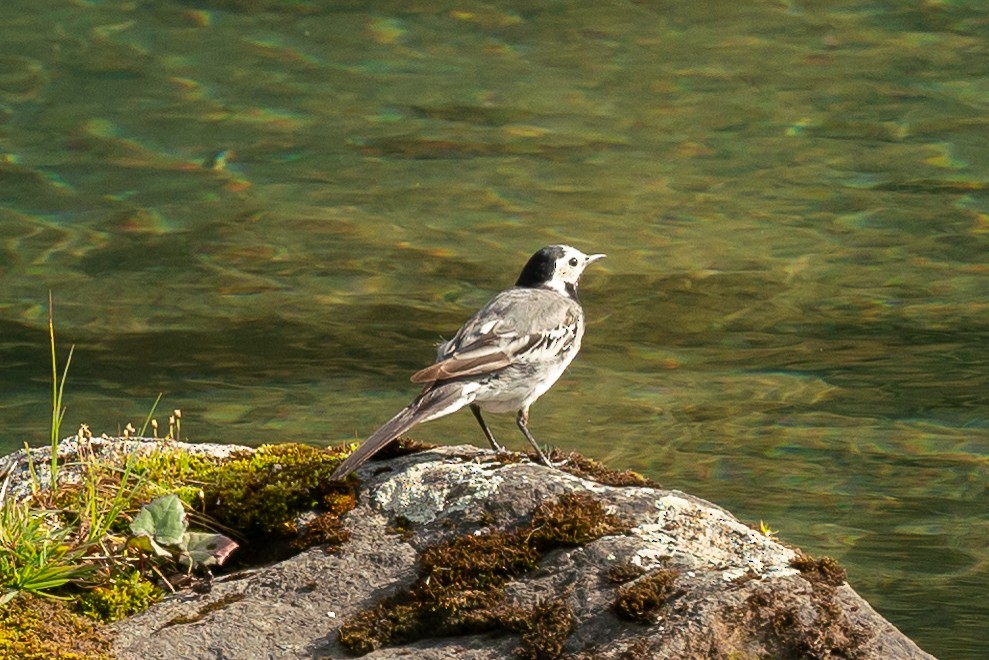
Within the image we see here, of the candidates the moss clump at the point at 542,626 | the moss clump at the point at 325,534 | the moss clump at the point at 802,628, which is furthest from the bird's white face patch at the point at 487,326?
the moss clump at the point at 802,628

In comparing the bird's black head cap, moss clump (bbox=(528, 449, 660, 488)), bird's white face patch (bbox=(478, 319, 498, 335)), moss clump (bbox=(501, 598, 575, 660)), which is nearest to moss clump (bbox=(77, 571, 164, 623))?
moss clump (bbox=(501, 598, 575, 660))

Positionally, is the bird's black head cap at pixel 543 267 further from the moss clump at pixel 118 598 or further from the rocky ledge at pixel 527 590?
the moss clump at pixel 118 598

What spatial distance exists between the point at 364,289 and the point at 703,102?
5.98 metres

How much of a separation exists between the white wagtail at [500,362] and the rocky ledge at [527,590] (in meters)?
0.44

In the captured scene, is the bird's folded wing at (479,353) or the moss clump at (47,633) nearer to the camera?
the moss clump at (47,633)

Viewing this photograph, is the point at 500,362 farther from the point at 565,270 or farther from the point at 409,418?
the point at 565,270

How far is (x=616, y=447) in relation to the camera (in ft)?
38.0

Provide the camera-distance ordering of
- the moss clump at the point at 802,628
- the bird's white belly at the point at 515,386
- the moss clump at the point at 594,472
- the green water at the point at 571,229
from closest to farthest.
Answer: the moss clump at the point at 802,628, the moss clump at the point at 594,472, the bird's white belly at the point at 515,386, the green water at the point at 571,229

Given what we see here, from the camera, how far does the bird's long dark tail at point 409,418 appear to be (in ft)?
20.7

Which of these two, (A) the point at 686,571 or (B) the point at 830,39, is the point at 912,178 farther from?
(A) the point at 686,571

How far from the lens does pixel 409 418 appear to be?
6.63 m

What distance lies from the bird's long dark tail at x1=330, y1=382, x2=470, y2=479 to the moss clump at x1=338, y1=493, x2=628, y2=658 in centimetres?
53

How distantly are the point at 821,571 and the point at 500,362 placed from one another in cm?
199

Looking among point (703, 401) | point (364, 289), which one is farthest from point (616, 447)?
point (364, 289)
